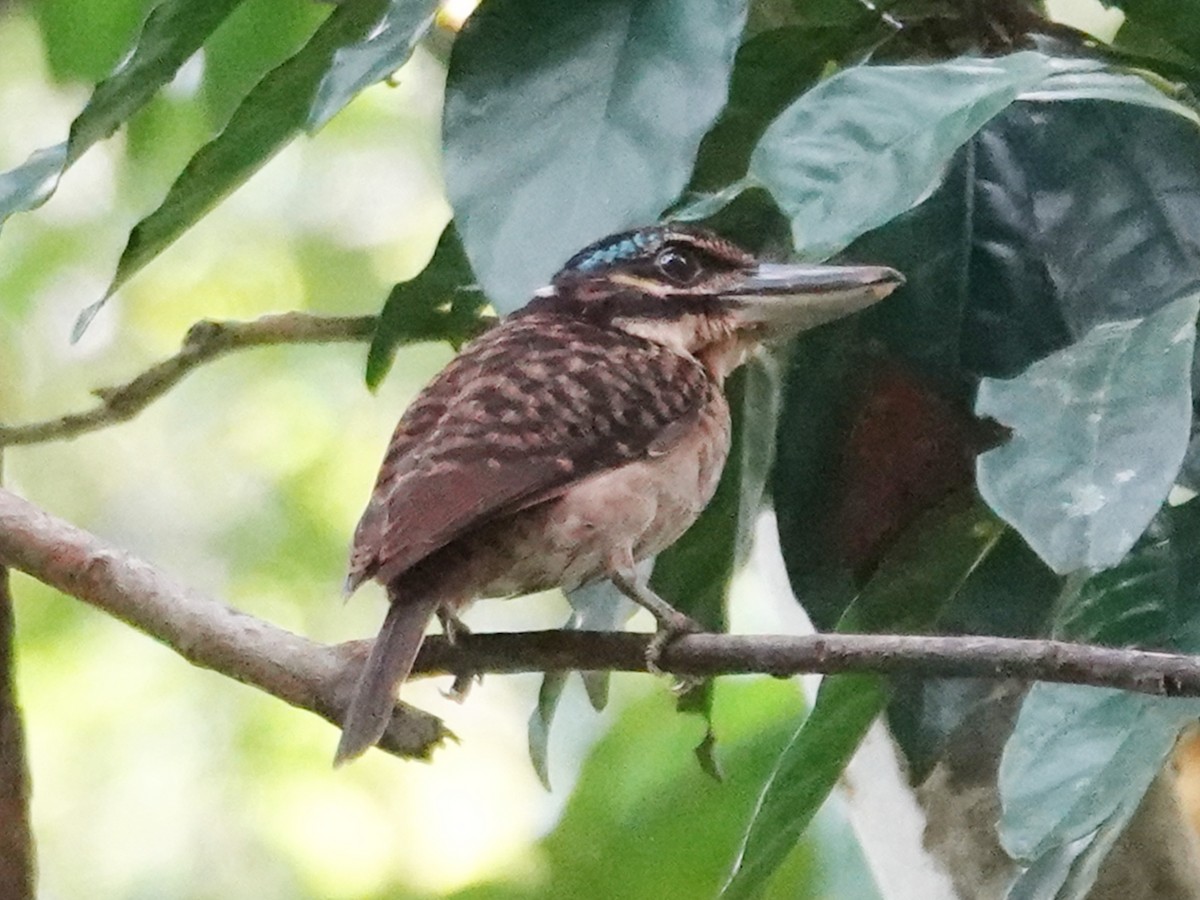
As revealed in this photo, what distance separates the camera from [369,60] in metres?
0.94

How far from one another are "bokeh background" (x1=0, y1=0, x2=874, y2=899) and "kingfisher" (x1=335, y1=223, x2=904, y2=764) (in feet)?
3.15

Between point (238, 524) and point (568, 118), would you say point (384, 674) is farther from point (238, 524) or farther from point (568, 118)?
point (238, 524)

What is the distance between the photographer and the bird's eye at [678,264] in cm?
125

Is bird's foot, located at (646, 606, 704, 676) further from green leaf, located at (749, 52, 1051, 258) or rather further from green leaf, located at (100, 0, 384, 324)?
green leaf, located at (100, 0, 384, 324)

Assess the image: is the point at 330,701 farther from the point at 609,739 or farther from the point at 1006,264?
the point at 609,739

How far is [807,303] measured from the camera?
111 centimetres

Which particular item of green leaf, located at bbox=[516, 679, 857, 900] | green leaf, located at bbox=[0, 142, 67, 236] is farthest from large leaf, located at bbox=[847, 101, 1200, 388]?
green leaf, located at bbox=[516, 679, 857, 900]

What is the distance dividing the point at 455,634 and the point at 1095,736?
41cm

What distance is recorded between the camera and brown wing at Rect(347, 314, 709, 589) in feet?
3.19

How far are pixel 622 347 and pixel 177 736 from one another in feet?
4.86

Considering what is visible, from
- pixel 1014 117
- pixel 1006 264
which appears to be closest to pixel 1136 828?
pixel 1006 264

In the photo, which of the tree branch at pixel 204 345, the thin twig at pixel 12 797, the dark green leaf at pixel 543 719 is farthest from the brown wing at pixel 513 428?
the thin twig at pixel 12 797

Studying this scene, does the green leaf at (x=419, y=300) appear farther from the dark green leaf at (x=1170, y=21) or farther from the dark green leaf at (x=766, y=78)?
the dark green leaf at (x=1170, y=21)

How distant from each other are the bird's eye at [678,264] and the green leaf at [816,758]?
37 cm
